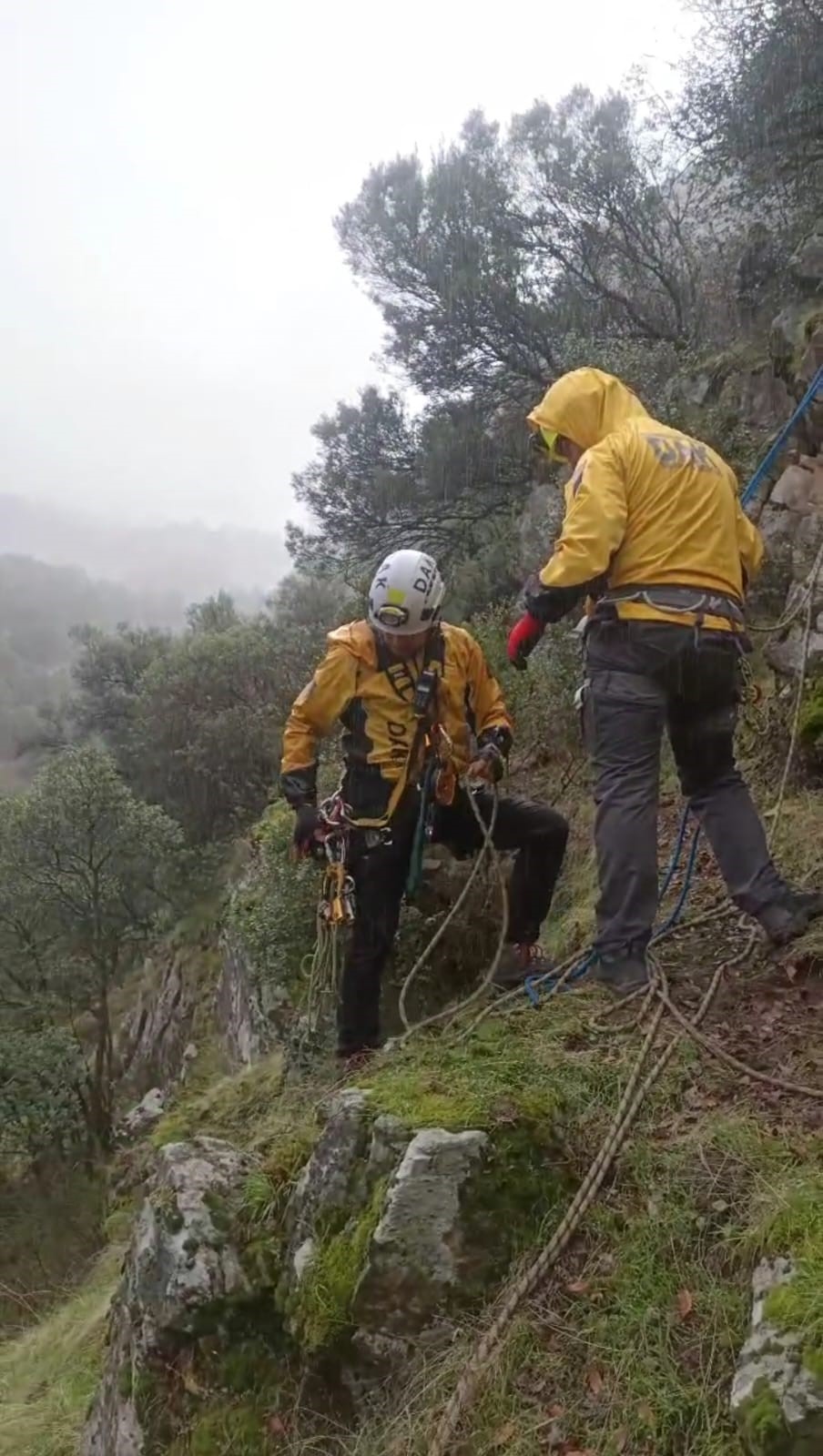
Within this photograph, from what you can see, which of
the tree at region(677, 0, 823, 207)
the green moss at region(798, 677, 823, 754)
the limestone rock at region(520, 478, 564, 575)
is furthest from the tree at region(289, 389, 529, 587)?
the green moss at region(798, 677, 823, 754)

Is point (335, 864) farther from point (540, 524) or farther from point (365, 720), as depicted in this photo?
point (540, 524)

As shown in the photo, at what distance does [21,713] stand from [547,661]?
131ft

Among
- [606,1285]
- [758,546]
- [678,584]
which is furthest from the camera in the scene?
[758,546]

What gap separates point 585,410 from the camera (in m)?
4.27

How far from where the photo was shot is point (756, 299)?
11.7 meters

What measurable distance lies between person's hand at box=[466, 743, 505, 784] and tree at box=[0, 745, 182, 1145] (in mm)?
14348

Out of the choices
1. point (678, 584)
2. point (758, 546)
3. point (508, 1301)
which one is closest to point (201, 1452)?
point (508, 1301)

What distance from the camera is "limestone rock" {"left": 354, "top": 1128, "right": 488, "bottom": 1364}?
289 centimetres

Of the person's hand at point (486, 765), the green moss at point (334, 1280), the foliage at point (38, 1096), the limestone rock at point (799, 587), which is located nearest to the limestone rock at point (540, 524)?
the limestone rock at point (799, 587)

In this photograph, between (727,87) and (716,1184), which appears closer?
(716,1184)

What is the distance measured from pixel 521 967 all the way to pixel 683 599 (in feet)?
6.35

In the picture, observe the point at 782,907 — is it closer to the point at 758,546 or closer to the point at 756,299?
the point at 758,546

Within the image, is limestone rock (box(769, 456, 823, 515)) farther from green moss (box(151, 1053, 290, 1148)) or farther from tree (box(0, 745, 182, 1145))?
tree (box(0, 745, 182, 1145))

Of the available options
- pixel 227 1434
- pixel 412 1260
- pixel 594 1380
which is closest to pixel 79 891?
pixel 227 1434
